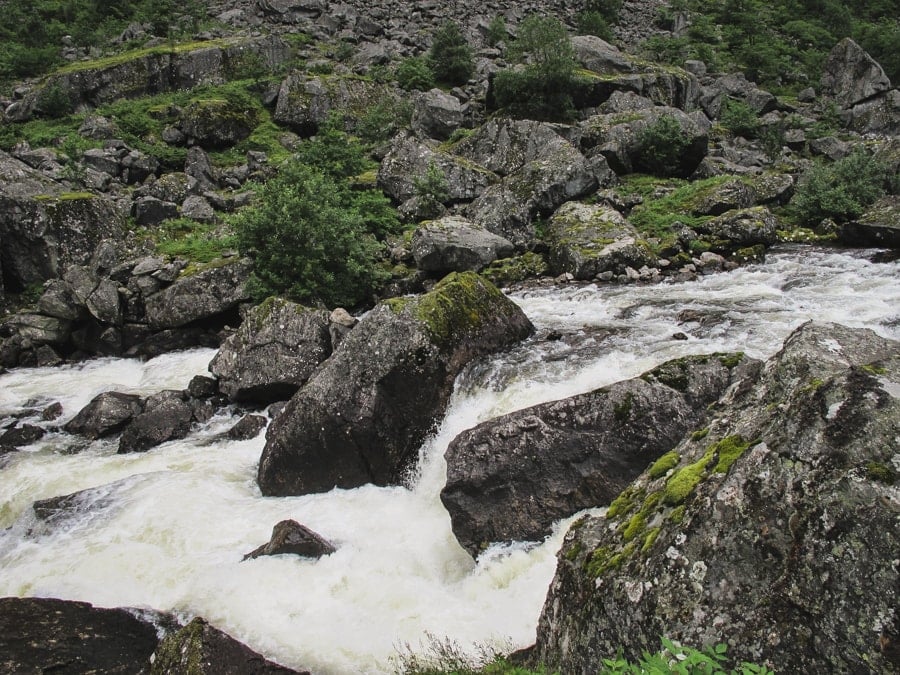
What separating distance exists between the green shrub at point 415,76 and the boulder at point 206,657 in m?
44.0

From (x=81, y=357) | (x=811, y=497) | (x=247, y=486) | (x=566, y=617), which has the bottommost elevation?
(x=81, y=357)

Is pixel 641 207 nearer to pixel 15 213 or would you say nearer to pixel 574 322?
pixel 574 322

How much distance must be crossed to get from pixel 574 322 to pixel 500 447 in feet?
24.2

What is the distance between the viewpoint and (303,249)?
730 inches

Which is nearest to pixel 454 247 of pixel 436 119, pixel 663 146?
pixel 663 146

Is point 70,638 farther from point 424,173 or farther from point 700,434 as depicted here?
point 424,173

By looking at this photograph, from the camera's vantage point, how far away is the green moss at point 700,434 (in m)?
5.15

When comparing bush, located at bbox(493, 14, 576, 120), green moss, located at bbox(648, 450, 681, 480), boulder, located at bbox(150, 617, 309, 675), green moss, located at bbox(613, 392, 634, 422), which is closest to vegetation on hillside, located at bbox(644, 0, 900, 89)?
bush, located at bbox(493, 14, 576, 120)

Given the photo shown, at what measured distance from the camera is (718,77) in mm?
49469

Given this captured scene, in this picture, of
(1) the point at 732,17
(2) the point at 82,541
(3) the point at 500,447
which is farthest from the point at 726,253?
(1) the point at 732,17

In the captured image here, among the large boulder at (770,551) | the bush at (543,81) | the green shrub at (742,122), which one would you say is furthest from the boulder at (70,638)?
the green shrub at (742,122)

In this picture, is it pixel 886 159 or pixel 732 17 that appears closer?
pixel 886 159

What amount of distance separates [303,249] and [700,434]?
16.0 m

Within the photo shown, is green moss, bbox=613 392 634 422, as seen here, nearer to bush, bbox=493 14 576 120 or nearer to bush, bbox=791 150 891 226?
bush, bbox=791 150 891 226
